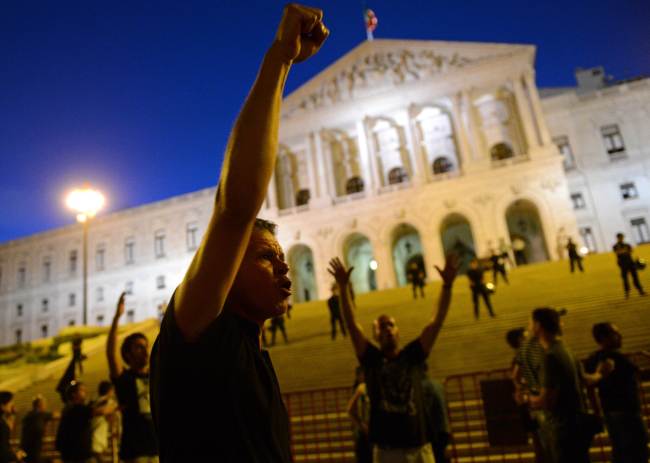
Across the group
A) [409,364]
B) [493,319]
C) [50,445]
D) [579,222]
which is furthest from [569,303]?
[579,222]

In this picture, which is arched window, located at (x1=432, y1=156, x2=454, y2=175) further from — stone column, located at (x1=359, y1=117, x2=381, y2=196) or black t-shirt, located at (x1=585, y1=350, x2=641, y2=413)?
black t-shirt, located at (x1=585, y1=350, x2=641, y2=413)

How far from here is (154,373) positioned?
4.51 ft

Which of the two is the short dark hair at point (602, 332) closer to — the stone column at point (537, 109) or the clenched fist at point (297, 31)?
the clenched fist at point (297, 31)

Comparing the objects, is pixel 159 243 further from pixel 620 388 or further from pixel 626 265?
pixel 620 388

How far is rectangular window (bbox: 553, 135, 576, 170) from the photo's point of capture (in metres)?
33.7

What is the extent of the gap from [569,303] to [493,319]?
2.49m

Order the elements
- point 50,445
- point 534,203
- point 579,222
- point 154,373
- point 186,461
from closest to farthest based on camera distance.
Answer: point 186,461 → point 154,373 → point 50,445 → point 534,203 → point 579,222

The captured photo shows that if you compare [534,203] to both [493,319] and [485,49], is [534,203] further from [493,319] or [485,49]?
[493,319]

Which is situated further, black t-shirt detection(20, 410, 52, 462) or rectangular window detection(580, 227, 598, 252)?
rectangular window detection(580, 227, 598, 252)

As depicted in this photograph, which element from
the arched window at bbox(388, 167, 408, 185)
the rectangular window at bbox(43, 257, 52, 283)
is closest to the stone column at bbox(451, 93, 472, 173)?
the arched window at bbox(388, 167, 408, 185)

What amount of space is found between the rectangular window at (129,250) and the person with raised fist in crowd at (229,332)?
47369 millimetres

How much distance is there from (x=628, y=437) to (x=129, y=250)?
46822 mm

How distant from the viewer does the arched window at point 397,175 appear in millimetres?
35062

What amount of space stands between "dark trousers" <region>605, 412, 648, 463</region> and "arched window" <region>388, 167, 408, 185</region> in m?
31.2
